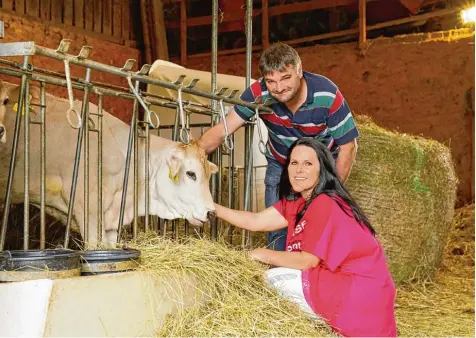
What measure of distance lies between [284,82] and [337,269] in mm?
1262

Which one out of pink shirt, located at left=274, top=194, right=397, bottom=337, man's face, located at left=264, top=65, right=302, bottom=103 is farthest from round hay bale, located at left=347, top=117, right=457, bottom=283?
pink shirt, located at left=274, top=194, right=397, bottom=337

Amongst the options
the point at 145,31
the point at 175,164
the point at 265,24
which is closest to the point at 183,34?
the point at 145,31

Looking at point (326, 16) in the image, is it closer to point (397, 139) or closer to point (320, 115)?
point (397, 139)

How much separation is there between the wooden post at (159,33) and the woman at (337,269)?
783cm

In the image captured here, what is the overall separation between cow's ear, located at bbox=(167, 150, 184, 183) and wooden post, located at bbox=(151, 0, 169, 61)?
630 centimetres

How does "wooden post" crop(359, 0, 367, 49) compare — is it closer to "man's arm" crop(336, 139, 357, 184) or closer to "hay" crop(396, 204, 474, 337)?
"hay" crop(396, 204, 474, 337)

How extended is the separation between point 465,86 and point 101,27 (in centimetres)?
535

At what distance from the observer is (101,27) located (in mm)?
10453

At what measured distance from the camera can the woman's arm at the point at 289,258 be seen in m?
3.35

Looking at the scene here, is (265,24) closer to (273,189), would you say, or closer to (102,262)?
(273,189)

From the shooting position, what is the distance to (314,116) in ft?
14.2

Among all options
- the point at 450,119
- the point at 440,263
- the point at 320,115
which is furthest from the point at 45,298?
the point at 450,119

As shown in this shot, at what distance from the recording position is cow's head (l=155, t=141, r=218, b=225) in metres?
4.70

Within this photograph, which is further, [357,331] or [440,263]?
[440,263]
